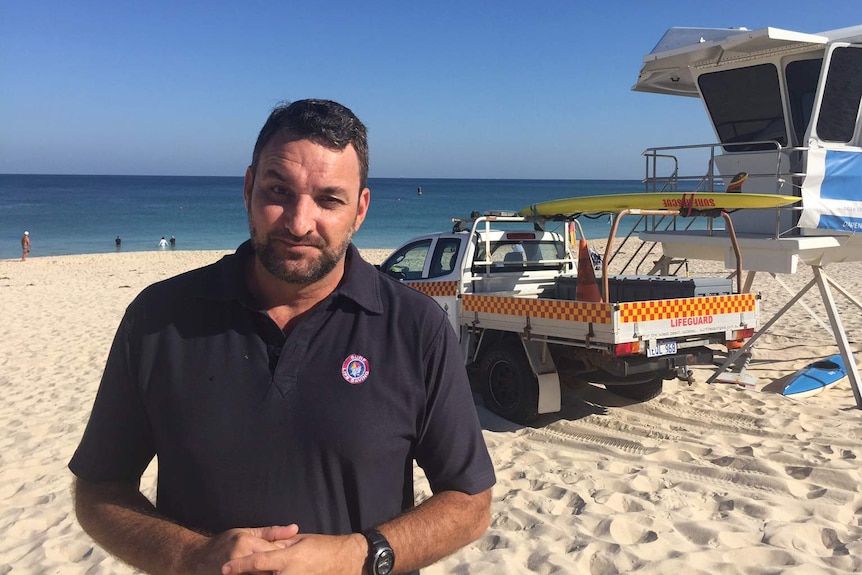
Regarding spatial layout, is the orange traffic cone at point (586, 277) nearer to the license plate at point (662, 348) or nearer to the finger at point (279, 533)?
the license plate at point (662, 348)

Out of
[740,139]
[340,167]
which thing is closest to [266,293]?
[340,167]

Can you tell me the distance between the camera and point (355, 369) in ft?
5.88

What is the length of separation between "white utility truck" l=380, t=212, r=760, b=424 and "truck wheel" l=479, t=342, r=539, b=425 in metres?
0.01

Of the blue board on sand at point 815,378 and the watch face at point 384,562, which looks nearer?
the watch face at point 384,562

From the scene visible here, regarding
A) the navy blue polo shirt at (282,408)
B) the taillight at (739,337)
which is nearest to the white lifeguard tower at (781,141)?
the taillight at (739,337)

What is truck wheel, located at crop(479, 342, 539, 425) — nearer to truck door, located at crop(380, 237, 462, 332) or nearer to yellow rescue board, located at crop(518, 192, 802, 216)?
truck door, located at crop(380, 237, 462, 332)

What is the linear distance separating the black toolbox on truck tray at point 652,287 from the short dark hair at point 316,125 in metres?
5.94

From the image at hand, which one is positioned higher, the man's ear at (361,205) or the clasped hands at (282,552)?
the man's ear at (361,205)

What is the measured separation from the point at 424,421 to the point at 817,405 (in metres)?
7.04

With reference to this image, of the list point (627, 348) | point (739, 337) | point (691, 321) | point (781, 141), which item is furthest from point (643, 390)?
point (781, 141)

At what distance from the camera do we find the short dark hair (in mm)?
1867

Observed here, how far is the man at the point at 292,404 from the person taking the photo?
1732 millimetres

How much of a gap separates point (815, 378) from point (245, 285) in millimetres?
8198

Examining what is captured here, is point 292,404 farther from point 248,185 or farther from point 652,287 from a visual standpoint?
point 652,287
